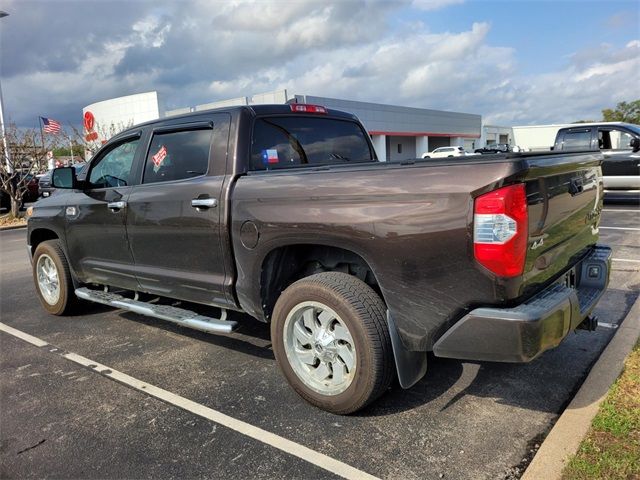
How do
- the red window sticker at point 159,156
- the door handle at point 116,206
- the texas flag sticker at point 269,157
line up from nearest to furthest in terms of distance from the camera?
the texas flag sticker at point 269,157
the red window sticker at point 159,156
the door handle at point 116,206

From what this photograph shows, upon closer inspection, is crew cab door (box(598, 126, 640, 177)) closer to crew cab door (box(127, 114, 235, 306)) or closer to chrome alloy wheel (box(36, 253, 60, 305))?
crew cab door (box(127, 114, 235, 306))

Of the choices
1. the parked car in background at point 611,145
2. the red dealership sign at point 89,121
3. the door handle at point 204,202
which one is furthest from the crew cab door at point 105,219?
the red dealership sign at point 89,121

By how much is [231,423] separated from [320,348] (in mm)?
717

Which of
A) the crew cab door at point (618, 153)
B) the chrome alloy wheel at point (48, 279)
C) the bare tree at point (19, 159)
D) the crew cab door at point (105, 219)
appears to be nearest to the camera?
the crew cab door at point (105, 219)

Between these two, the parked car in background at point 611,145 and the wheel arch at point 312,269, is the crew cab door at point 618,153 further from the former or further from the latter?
the wheel arch at point 312,269

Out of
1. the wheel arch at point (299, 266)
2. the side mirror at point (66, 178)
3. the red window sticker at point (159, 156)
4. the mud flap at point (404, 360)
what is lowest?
the mud flap at point (404, 360)

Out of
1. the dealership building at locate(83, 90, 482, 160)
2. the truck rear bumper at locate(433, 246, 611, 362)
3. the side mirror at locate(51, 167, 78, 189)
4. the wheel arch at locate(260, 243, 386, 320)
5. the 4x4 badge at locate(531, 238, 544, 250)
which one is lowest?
the truck rear bumper at locate(433, 246, 611, 362)

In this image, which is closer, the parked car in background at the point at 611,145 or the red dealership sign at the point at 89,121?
the parked car in background at the point at 611,145

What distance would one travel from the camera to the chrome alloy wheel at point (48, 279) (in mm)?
5531

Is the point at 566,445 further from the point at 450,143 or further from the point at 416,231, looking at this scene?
the point at 450,143

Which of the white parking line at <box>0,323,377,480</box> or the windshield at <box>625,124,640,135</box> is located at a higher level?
the windshield at <box>625,124,640,135</box>

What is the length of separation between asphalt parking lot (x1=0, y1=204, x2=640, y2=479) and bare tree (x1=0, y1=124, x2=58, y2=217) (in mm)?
14735

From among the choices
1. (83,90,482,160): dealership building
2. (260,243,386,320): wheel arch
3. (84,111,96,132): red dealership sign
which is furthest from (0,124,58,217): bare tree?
(84,111,96,132): red dealership sign

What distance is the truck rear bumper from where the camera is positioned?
245cm
